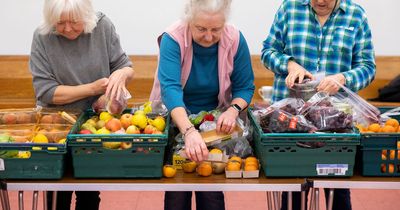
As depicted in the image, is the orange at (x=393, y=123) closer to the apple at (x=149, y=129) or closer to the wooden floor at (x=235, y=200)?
the apple at (x=149, y=129)

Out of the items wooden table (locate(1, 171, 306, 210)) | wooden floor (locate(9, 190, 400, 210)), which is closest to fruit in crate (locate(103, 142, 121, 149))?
wooden table (locate(1, 171, 306, 210))

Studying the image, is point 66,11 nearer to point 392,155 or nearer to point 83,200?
point 83,200

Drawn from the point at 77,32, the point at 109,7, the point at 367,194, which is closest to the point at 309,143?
the point at 77,32

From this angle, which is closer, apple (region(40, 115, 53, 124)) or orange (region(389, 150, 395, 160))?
orange (region(389, 150, 395, 160))

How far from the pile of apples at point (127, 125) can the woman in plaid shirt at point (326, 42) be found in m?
0.62

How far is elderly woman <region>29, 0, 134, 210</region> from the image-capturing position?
7.41ft

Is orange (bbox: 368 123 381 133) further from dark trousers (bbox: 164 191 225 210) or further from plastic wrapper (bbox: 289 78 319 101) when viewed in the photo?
dark trousers (bbox: 164 191 225 210)

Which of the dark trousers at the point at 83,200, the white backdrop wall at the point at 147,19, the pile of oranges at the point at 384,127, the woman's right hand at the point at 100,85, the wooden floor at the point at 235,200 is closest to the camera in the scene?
the pile of oranges at the point at 384,127

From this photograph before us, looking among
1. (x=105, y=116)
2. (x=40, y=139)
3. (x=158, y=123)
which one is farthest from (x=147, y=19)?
(x=40, y=139)

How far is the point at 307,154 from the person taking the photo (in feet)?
6.42

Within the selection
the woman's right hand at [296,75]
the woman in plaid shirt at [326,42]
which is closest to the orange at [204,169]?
the woman's right hand at [296,75]

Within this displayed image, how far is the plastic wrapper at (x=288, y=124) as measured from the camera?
1981 millimetres

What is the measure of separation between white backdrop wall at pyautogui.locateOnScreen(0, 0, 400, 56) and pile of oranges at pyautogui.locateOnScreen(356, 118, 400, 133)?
2617 mm

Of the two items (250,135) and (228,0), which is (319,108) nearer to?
(250,135)
